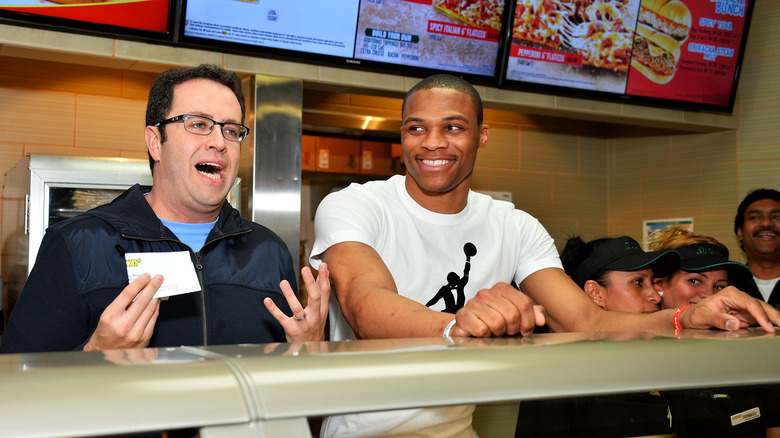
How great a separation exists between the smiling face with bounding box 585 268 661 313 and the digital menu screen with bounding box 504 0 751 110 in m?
1.63

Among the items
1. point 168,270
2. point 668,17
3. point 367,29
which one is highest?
point 668,17

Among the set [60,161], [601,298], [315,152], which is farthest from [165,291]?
[315,152]

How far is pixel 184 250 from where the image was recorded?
1.61 m

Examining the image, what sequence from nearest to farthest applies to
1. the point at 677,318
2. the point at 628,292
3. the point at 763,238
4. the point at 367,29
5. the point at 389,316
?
the point at 677,318, the point at 389,316, the point at 628,292, the point at 367,29, the point at 763,238

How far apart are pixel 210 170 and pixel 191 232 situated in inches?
6.1

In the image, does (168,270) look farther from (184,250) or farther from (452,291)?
(452,291)

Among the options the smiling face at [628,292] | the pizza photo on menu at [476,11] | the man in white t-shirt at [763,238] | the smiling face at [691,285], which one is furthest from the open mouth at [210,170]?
the man in white t-shirt at [763,238]

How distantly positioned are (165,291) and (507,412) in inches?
25.8

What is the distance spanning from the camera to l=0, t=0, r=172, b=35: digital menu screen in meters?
2.71

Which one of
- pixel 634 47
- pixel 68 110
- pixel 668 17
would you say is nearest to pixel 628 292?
pixel 634 47

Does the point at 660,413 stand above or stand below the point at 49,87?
below

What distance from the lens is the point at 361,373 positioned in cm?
62

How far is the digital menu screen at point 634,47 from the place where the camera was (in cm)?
384

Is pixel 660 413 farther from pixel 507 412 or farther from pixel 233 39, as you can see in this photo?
pixel 233 39
